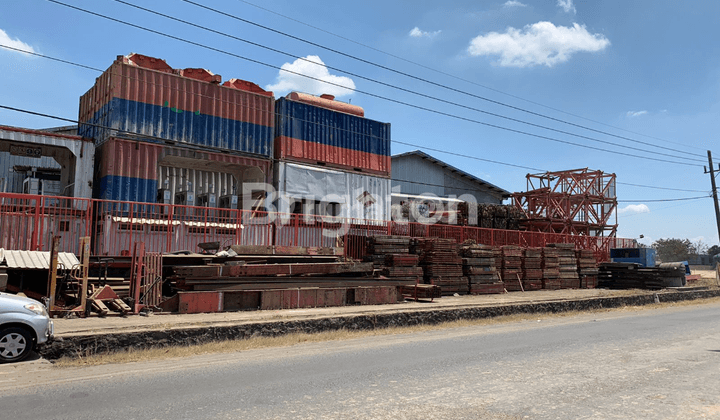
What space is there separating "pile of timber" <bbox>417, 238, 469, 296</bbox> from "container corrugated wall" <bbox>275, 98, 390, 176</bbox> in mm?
8395

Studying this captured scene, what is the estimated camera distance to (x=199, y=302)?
11.7 metres

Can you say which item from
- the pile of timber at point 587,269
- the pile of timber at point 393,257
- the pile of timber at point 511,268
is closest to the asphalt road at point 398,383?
the pile of timber at point 393,257

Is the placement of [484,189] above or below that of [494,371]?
above

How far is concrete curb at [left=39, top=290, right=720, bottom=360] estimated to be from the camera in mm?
8420

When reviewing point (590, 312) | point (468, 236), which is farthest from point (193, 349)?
point (468, 236)

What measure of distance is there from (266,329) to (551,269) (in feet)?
50.8

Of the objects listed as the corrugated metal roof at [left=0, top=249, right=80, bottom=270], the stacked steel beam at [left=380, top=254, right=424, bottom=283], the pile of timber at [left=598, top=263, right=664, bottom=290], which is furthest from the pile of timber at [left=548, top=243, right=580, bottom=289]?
the corrugated metal roof at [left=0, top=249, right=80, bottom=270]

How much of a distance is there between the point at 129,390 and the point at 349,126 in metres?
20.8

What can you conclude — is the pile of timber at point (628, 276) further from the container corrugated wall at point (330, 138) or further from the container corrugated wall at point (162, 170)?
the container corrugated wall at point (162, 170)

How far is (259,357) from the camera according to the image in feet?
27.7

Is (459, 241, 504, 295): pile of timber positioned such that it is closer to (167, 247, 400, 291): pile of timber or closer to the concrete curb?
the concrete curb

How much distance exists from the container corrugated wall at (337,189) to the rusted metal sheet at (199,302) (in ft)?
35.8

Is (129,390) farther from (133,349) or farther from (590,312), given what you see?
(590,312)

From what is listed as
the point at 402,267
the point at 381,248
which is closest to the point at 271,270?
the point at 381,248
